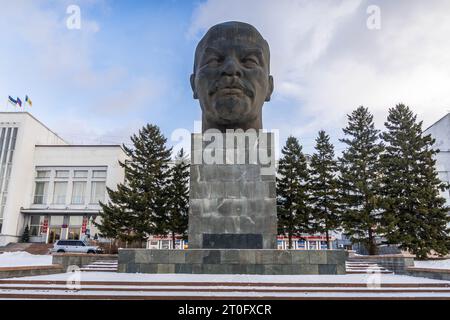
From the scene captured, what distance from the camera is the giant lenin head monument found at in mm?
8547

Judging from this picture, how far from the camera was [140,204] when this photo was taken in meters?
20.5

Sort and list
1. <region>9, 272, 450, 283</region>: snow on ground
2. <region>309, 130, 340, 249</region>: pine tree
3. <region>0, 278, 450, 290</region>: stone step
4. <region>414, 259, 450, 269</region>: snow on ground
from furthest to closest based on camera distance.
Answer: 1. <region>309, 130, 340, 249</region>: pine tree
2. <region>414, 259, 450, 269</region>: snow on ground
3. <region>9, 272, 450, 283</region>: snow on ground
4. <region>0, 278, 450, 290</region>: stone step

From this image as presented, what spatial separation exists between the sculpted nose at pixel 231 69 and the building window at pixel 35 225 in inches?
1256

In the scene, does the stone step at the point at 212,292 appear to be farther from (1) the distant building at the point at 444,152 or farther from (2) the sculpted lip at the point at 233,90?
(1) the distant building at the point at 444,152

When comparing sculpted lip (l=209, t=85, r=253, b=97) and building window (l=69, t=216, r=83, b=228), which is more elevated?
sculpted lip (l=209, t=85, r=253, b=97)

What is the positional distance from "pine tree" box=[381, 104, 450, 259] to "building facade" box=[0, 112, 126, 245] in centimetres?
2525

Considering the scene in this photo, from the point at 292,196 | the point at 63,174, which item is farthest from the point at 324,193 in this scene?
the point at 63,174

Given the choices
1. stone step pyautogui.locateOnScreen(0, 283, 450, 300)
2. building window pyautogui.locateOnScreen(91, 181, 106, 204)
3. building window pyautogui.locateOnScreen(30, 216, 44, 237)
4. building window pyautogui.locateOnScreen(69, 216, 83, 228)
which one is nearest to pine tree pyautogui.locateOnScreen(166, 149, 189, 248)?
building window pyautogui.locateOnScreen(91, 181, 106, 204)

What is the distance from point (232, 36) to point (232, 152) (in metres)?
3.20

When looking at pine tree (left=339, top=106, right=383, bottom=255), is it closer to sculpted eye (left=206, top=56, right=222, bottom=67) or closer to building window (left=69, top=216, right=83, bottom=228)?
sculpted eye (left=206, top=56, right=222, bottom=67)

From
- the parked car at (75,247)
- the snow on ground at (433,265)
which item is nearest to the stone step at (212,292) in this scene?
the snow on ground at (433,265)

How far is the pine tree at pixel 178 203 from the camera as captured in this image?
68.3 feet

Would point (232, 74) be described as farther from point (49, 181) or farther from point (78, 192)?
point (49, 181)
